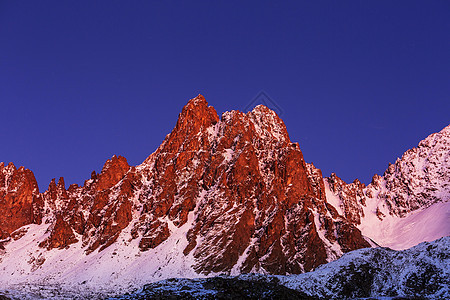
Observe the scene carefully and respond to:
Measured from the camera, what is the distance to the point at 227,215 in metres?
164

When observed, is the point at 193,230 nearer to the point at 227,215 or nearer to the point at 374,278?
the point at 227,215

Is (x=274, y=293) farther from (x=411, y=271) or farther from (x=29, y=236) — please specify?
(x=29, y=236)

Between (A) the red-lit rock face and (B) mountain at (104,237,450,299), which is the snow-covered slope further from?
(A) the red-lit rock face

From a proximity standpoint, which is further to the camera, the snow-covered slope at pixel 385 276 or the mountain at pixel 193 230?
the mountain at pixel 193 230

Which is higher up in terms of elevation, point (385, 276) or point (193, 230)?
point (193, 230)

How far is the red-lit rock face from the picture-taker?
15150cm

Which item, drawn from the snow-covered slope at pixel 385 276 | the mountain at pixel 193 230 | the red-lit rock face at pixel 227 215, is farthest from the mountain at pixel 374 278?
the red-lit rock face at pixel 227 215

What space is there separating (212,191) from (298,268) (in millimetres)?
46892

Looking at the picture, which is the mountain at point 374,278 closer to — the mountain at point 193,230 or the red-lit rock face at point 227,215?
the mountain at point 193,230

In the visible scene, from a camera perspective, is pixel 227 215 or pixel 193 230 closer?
pixel 193 230

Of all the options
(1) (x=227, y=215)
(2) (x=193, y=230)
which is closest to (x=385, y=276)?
(1) (x=227, y=215)

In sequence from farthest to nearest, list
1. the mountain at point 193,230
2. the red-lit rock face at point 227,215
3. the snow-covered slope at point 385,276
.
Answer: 1. the red-lit rock face at point 227,215
2. the mountain at point 193,230
3. the snow-covered slope at point 385,276

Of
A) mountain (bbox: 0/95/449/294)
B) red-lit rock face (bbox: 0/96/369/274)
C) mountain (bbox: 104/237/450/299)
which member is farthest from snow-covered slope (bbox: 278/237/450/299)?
red-lit rock face (bbox: 0/96/369/274)

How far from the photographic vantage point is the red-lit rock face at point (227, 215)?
15150 cm
